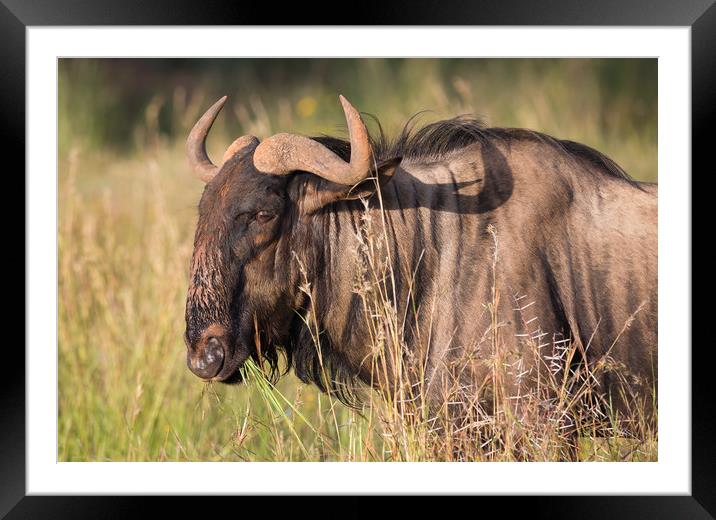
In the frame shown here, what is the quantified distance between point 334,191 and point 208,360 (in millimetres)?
938

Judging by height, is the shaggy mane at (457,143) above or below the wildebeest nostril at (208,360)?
above

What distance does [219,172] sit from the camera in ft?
14.5

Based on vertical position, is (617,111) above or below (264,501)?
above

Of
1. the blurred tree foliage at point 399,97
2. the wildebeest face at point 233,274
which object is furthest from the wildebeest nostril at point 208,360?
the blurred tree foliage at point 399,97

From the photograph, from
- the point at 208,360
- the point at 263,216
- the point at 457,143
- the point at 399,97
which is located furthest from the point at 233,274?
the point at 399,97

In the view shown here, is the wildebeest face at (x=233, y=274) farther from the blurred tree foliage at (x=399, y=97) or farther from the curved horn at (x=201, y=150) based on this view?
the blurred tree foliage at (x=399, y=97)

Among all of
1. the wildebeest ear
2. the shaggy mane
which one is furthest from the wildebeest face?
the shaggy mane

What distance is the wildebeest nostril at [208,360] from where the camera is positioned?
13.6ft

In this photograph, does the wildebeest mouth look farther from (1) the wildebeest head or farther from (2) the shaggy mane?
(2) the shaggy mane

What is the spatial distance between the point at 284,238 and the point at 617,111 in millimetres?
6527
